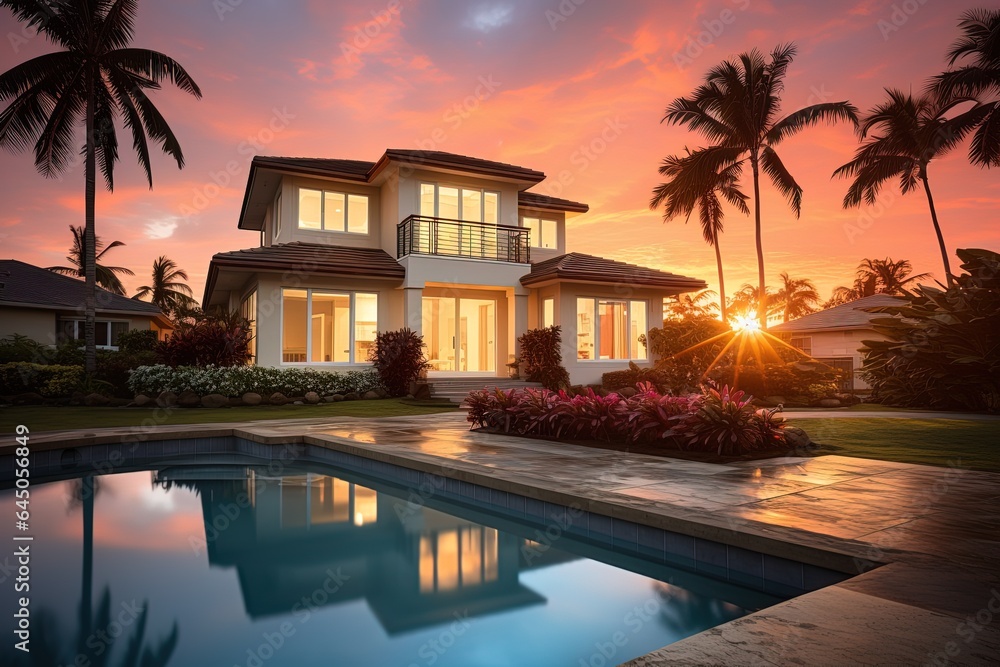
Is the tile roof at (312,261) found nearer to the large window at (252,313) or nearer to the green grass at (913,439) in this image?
the large window at (252,313)

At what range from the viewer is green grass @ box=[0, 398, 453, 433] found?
10758 millimetres

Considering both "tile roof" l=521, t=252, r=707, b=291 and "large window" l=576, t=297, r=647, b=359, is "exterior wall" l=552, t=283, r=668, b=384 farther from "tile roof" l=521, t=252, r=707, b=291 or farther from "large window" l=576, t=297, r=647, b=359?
"tile roof" l=521, t=252, r=707, b=291

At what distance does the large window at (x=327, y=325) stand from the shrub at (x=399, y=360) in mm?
1281

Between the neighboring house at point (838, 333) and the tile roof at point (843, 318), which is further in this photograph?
the tile roof at point (843, 318)

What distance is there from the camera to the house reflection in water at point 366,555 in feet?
13.3

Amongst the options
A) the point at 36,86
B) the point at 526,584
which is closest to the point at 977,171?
the point at 526,584

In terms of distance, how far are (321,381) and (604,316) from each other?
8917mm

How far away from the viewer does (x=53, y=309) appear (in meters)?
23.3

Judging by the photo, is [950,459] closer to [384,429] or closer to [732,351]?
[384,429]

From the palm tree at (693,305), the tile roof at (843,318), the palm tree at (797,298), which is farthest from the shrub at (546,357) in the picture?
the palm tree at (797,298)

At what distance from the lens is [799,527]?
367cm

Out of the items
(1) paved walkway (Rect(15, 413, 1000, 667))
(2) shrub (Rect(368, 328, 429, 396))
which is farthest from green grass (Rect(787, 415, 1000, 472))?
(2) shrub (Rect(368, 328, 429, 396))

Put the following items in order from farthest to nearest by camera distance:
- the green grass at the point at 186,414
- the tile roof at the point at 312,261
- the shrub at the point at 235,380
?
the tile roof at the point at 312,261 → the shrub at the point at 235,380 → the green grass at the point at 186,414

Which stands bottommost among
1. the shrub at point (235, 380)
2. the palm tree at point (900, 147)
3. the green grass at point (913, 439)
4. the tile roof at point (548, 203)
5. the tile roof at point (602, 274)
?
the green grass at point (913, 439)
